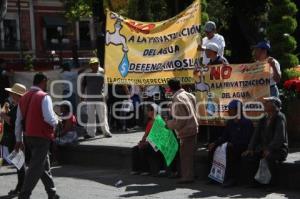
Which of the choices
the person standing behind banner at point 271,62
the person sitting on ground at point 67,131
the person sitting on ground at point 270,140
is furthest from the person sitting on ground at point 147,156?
the person sitting on ground at point 67,131

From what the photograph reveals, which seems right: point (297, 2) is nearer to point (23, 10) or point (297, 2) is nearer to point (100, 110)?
point (100, 110)

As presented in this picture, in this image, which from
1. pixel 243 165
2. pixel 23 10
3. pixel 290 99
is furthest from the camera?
pixel 23 10

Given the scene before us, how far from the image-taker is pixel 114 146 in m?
12.8

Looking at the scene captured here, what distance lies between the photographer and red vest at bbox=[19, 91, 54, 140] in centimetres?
909

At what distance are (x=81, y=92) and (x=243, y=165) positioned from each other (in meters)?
6.00

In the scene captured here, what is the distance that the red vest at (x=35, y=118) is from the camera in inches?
358

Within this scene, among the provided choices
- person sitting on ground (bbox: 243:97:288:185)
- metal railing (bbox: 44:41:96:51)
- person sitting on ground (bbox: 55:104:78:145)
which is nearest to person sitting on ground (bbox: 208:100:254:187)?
person sitting on ground (bbox: 243:97:288:185)

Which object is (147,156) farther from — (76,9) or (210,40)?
(76,9)

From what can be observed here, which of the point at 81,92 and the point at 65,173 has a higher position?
the point at 81,92

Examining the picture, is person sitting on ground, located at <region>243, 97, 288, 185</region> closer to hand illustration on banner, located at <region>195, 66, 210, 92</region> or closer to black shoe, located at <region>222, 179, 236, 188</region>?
A: black shoe, located at <region>222, 179, 236, 188</region>

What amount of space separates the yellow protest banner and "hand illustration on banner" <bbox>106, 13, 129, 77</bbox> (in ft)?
5.05

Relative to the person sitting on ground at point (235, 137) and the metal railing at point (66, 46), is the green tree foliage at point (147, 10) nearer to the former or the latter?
the person sitting on ground at point (235, 137)

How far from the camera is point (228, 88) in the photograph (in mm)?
10977

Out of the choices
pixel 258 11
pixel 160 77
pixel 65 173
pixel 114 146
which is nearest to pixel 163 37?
pixel 160 77
